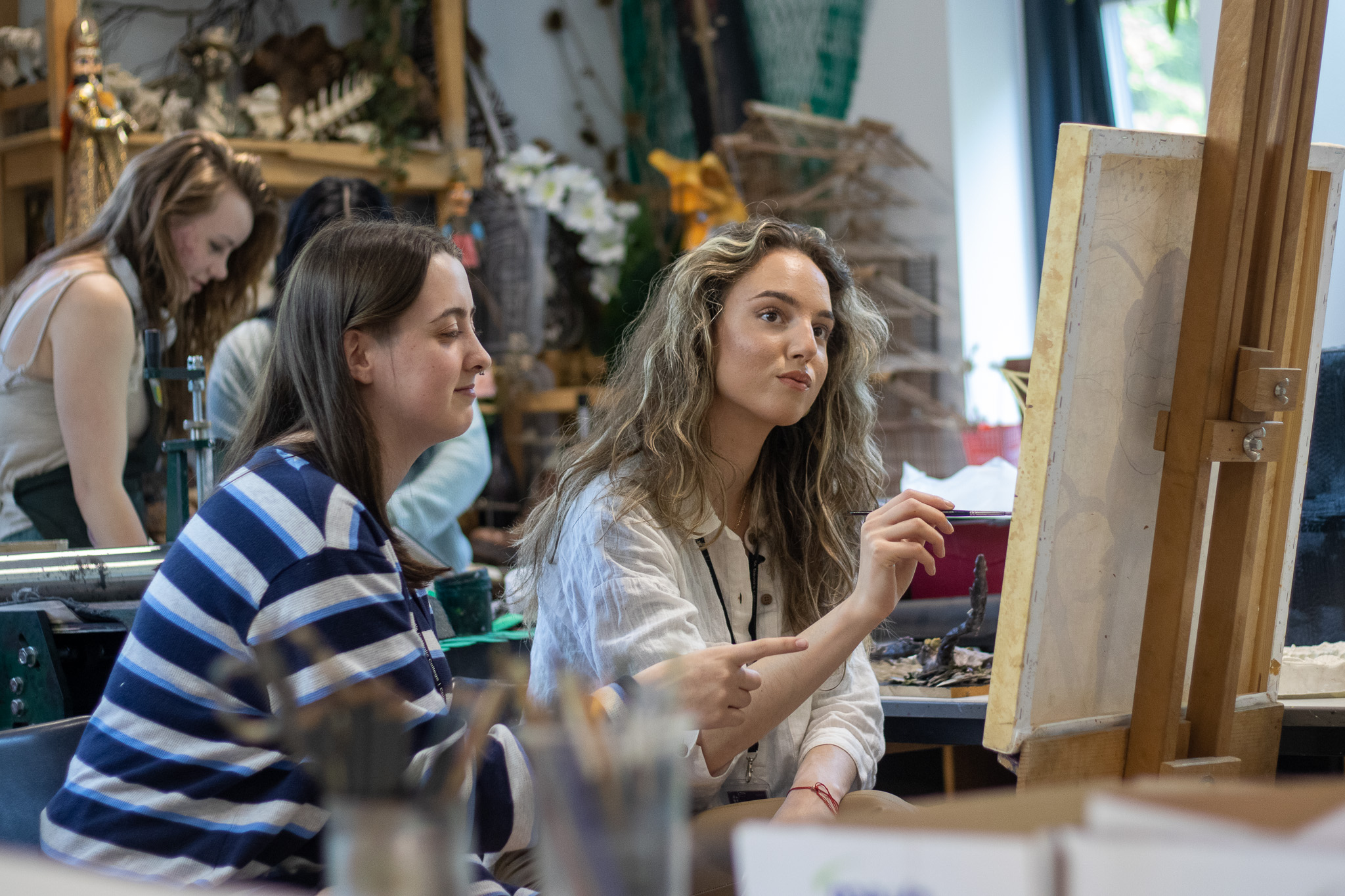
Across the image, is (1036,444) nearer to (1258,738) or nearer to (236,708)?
(1258,738)

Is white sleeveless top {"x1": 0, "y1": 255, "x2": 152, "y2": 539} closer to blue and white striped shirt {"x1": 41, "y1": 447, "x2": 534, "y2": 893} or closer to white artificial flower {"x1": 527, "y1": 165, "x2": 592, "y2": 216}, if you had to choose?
blue and white striped shirt {"x1": 41, "y1": 447, "x2": 534, "y2": 893}

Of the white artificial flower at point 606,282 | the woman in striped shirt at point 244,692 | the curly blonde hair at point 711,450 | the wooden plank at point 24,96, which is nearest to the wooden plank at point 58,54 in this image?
the wooden plank at point 24,96

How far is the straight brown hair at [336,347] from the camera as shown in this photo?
3.81 feet

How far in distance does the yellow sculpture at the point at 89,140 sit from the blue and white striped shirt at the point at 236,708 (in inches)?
77.1

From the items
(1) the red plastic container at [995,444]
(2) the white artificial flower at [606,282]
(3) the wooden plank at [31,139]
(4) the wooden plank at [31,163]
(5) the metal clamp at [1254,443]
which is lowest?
(1) the red plastic container at [995,444]

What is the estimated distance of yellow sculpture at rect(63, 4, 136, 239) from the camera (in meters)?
2.73

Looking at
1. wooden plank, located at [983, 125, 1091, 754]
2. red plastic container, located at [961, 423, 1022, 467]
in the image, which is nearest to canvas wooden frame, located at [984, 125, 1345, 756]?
wooden plank, located at [983, 125, 1091, 754]

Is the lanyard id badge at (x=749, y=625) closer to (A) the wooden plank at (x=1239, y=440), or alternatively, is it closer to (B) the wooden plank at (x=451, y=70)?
(A) the wooden plank at (x=1239, y=440)

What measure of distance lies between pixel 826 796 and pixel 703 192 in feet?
8.80

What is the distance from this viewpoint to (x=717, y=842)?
1.04 m

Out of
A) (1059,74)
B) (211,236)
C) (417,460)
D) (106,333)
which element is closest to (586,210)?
(1059,74)

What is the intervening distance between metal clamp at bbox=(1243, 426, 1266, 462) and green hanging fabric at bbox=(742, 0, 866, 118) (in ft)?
9.85

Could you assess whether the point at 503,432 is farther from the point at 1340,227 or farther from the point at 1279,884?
the point at 1279,884

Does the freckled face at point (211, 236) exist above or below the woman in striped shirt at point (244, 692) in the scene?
above
